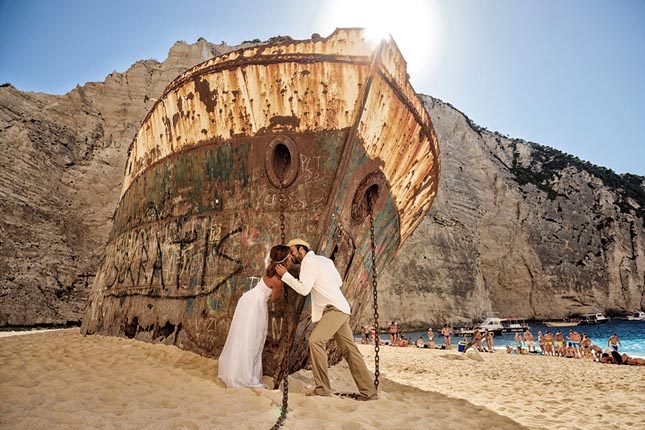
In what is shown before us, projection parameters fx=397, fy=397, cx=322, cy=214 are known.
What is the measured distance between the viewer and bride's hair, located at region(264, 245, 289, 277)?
3262mm

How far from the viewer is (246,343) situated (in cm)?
299

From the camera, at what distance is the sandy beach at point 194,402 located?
2.19 meters

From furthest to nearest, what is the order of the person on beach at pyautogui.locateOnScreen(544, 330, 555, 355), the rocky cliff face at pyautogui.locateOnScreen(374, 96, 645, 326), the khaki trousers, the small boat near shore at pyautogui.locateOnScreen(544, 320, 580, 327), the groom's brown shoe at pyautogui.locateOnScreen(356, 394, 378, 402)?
1. the small boat near shore at pyautogui.locateOnScreen(544, 320, 580, 327)
2. the rocky cliff face at pyautogui.locateOnScreen(374, 96, 645, 326)
3. the person on beach at pyautogui.locateOnScreen(544, 330, 555, 355)
4. the groom's brown shoe at pyautogui.locateOnScreen(356, 394, 378, 402)
5. the khaki trousers

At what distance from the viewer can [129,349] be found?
163 inches

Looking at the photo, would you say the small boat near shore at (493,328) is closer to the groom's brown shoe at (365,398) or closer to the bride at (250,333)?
the groom's brown shoe at (365,398)

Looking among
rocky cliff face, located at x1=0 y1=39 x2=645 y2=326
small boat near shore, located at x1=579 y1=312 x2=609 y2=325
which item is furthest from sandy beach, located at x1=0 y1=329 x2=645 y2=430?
small boat near shore, located at x1=579 y1=312 x2=609 y2=325

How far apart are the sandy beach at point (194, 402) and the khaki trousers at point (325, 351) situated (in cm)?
16

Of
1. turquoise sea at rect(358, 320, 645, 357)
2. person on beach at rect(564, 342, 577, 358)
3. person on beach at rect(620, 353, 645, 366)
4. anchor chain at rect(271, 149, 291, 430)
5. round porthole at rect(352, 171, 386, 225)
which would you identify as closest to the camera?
anchor chain at rect(271, 149, 291, 430)

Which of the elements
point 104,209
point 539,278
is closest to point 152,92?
point 104,209

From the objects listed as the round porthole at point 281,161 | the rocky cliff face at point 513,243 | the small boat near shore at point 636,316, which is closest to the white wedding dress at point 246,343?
the round porthole at point 281,161

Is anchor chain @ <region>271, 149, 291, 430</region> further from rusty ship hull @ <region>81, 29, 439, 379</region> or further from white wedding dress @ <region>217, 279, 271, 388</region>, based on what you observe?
white wedding dress @ <region>217, 279, 271, 388</region>

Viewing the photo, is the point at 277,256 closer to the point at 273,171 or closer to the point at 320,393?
the point at 273,171

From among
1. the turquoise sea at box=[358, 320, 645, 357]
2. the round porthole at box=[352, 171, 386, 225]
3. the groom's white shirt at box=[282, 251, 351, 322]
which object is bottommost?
the turquoise sea at box=[358, 320, 645, 357]

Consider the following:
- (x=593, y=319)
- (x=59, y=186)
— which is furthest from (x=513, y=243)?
(x=59, y=186)
